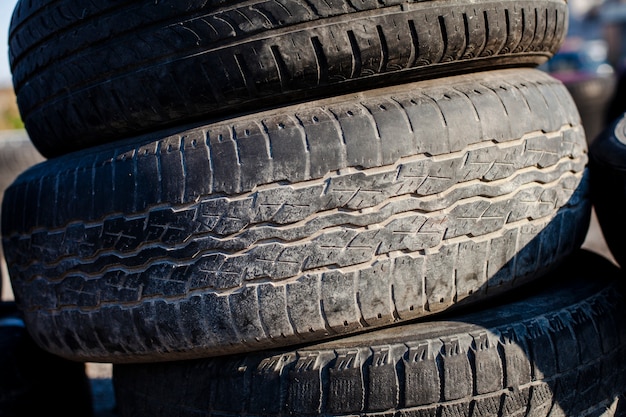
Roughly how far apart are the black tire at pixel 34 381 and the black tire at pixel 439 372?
1.74 ft

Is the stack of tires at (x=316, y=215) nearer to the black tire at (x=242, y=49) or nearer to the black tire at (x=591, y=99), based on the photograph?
the black tire at (x=242, y=49)

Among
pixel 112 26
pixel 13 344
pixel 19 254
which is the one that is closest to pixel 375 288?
pixel 112 26

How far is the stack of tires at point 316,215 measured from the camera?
1287 millimetres

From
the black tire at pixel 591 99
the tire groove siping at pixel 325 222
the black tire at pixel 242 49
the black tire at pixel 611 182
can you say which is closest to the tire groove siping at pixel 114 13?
the black tire at pixel 242 49

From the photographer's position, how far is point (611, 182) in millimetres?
1599

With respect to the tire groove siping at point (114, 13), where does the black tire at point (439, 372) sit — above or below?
below

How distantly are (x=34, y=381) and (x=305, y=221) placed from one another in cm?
110

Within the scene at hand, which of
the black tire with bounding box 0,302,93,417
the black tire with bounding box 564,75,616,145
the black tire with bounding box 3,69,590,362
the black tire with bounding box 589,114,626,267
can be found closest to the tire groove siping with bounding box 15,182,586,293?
the black tire with bounding box 3,69,590,362

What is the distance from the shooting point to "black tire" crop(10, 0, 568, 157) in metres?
1.30

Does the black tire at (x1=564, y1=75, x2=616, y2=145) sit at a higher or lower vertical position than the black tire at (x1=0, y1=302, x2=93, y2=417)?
lower

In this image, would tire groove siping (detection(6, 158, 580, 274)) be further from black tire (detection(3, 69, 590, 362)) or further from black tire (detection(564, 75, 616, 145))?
black tire (detection(564, 75, 616, 145))

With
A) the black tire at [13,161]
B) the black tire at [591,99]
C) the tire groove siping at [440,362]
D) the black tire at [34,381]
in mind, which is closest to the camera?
the tire groove siping at [440,362]

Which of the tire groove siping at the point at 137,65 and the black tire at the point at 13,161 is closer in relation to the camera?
the tire groove siping at the point at 137,65

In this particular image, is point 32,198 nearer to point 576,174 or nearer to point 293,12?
point 293,12
